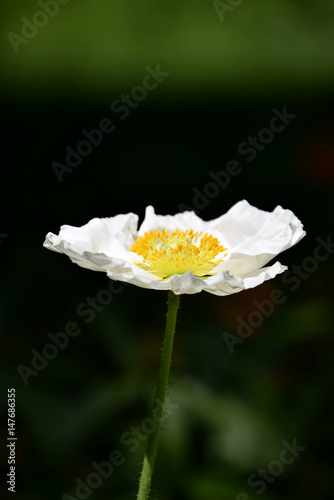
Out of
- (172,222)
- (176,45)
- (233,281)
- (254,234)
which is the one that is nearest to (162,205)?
(176,45)

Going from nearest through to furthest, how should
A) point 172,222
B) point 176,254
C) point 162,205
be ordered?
point 176,254 → point 172,222 → point 162,205

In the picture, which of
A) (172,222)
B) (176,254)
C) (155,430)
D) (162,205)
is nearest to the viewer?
(155,430)

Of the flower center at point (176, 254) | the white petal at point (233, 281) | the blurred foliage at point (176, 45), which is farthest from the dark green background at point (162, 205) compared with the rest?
the white petal at point (233, 281)

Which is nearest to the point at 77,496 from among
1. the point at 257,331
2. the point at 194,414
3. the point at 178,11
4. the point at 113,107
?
the point at 194,414

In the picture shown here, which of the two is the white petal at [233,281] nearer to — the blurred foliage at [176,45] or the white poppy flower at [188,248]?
the white poppy flower at [188,248]

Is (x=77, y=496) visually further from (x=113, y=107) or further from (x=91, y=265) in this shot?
(x=113, y=107)

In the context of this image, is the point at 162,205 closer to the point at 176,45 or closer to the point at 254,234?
the point at 176,45

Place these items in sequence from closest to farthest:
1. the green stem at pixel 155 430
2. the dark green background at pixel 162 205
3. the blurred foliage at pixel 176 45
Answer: the green stem at pixel 155 430 → the dark green background at pixel 162 205 → the blurred foliage at pixel 176 45
